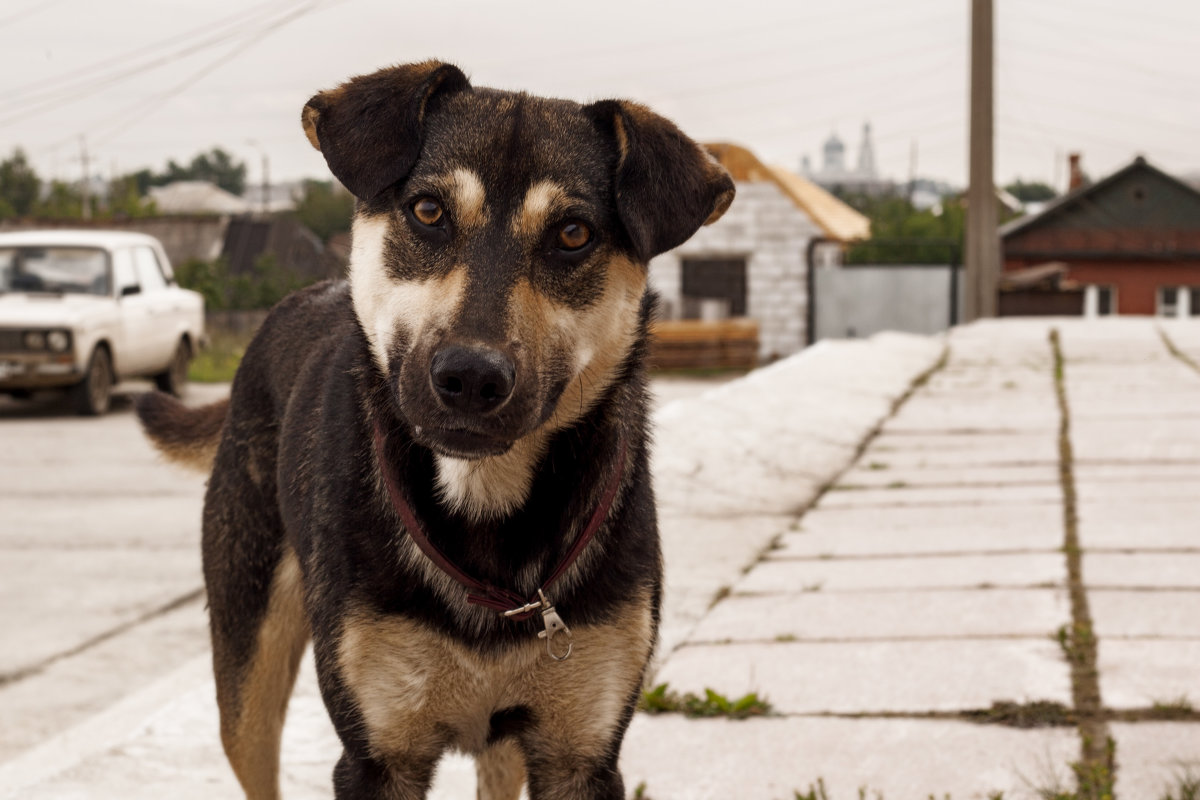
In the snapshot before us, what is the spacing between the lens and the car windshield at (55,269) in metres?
16.8

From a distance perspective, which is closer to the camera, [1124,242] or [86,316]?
[86,316]

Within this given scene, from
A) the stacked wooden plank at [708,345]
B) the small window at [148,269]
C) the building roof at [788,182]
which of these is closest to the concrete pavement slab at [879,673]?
the small window at [148,269]

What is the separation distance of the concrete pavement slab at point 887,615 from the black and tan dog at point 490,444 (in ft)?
6.98

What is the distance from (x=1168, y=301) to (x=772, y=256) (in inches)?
965

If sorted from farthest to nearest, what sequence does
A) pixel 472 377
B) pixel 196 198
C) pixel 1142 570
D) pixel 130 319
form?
pixel 196 198 < pixel 130 319 < pixel 1142 570 < pixel 472 377

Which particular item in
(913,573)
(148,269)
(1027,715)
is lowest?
(913,573)

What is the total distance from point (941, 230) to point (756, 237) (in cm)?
1652

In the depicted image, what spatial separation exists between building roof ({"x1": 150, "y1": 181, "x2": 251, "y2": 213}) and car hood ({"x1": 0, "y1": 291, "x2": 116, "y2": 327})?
3411 inches

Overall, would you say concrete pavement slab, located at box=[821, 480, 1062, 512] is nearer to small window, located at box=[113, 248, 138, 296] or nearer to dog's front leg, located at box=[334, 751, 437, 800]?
dog's front leg, located at box=[334, 751, 437, 800]

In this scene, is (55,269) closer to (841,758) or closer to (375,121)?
(841,758)

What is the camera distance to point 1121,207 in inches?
2095

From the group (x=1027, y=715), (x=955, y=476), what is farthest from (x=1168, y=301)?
(x=1027, y=715)

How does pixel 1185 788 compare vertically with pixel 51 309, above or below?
below

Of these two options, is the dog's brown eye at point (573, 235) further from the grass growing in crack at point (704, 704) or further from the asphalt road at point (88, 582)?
the grass growing in crack at point (704, 704)
